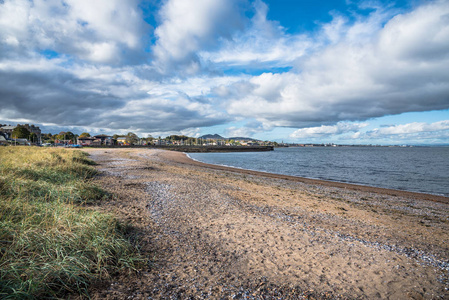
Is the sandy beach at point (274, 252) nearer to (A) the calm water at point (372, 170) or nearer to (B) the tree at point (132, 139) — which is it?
(A) the calm water at point (372, 170)

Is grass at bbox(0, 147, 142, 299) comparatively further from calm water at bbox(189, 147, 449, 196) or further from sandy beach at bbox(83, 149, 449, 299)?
calm water at bbox(189, 147, 449, 196)

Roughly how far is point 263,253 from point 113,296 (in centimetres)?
359

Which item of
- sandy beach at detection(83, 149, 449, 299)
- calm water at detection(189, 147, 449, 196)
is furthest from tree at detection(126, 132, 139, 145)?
sandy beach at detection(83, 149, 449, 299)

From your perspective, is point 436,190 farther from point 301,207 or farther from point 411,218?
point 301,207

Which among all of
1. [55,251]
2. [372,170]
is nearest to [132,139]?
[372,170]

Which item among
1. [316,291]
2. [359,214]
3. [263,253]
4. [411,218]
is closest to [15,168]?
[263,253]

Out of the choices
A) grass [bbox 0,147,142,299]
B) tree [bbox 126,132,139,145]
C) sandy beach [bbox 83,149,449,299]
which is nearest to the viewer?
grass [bbox 0,147,142,299]

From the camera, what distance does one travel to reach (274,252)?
5828 mm

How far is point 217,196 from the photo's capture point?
11852 mm

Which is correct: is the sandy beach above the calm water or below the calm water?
above

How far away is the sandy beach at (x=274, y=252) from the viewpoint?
169 inches

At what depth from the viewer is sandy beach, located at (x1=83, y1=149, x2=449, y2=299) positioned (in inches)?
169

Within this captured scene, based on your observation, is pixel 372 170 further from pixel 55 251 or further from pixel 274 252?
pixel 55 251

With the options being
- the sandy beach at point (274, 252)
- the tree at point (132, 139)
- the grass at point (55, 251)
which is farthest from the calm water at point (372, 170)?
the tree at point (132, 139)
